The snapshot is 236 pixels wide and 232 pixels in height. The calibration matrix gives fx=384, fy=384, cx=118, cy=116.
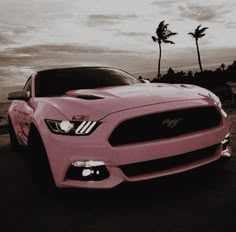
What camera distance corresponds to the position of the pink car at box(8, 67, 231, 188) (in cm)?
314

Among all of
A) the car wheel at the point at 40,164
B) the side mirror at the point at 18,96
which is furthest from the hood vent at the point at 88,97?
the side mirror at the point at 18,96

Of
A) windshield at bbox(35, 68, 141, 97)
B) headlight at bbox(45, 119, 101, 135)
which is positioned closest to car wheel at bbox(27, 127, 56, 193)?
headlight at bbox(45, 119, 101, 135)

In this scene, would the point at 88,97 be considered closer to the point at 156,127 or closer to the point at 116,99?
the point at 116,99

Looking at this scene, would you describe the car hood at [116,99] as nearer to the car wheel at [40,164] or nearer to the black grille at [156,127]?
the black grille at [156,127]

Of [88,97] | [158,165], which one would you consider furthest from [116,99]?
[158,165]

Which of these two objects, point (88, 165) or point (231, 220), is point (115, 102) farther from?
point (231, 220)

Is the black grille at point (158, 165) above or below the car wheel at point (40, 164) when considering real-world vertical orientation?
above

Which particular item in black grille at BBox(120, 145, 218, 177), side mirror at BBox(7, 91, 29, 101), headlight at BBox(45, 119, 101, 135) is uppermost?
headlight at BBox(45, 119, 101, 135)

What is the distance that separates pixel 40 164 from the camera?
3635mm

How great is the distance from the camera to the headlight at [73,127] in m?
3.21

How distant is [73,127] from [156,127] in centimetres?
70

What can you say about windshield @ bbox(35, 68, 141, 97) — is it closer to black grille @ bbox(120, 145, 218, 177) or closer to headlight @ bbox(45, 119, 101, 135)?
headlight @ bbox(45, 119, 101, 135)

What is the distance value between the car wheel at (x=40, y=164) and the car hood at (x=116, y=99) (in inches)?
15.4

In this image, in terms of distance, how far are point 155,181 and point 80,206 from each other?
0.74 meters
